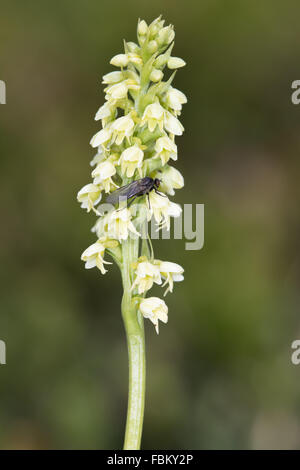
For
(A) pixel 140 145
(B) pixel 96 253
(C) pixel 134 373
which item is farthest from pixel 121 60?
(C) pixel 134 373

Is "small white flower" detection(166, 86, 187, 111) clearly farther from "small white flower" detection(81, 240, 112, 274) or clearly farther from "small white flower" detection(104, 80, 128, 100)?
"small white flower" detection(81, 240, 112, 274)

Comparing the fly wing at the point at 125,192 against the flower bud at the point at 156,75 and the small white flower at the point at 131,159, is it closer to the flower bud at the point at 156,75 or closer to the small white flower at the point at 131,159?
the small white flower at the point at 131,159

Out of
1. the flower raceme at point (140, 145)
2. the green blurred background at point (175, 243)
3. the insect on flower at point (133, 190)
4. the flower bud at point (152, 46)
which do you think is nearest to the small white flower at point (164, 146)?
the flower raceme at point (140, 145)

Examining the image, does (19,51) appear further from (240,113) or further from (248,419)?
(248,419)

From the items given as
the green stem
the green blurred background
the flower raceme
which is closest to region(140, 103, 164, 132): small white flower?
the flower raceme

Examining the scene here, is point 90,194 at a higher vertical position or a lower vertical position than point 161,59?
lower

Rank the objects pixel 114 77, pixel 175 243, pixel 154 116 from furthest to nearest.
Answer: pixel 175 243 → pixel 114 77 → pixel 154 116

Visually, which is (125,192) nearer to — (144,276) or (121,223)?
(121,223)

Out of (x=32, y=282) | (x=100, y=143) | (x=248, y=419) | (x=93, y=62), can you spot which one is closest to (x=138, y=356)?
(x=100, y=143)
